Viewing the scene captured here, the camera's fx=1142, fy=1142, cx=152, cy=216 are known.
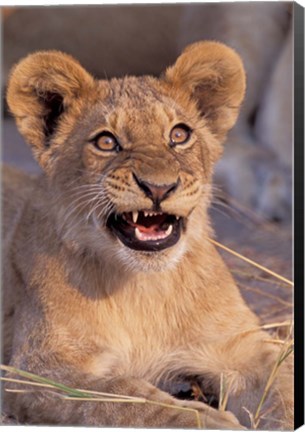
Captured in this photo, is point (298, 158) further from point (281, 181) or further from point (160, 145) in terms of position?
point (281, 181)

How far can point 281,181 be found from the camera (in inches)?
156

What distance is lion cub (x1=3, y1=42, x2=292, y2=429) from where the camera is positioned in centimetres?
225

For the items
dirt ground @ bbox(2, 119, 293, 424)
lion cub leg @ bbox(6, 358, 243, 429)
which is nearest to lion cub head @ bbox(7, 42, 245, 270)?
lion cub leg @ bbox(6, 358, 243, 429)

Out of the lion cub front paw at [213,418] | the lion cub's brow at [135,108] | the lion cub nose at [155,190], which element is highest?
the lion cub's brow at [135,108]

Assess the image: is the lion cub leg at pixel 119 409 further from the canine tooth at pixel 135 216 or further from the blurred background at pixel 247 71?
the blurred background at pixel 247 71

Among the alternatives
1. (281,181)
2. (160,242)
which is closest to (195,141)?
(160,242)

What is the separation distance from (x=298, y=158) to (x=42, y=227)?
58 centimetres

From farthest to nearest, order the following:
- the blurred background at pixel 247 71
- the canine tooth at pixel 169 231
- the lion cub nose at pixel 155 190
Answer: the blurred background at pixel 247 71 → the canine tooth at pixel 169 231 → the lion cub nose at pixel 155 190

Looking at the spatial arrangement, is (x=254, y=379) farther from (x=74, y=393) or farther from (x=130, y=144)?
(x=130, y=144)

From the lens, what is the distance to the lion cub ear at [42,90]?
2371mm

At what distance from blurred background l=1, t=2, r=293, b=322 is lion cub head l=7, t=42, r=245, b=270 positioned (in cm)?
59

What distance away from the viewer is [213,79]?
2467mm

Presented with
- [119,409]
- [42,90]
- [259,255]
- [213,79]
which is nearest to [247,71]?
[259,255]

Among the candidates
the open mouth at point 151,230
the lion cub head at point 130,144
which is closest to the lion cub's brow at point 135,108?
the lion cub head at point 130,144
